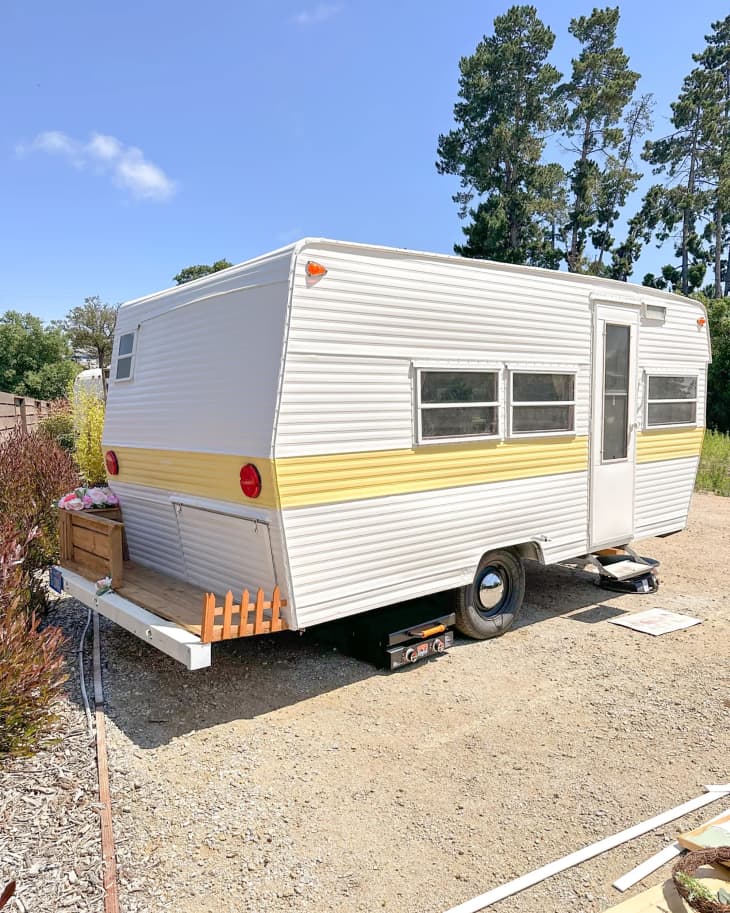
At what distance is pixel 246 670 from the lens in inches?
202

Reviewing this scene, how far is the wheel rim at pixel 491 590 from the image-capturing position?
5.72 metres

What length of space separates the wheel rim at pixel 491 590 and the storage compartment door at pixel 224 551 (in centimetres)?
209

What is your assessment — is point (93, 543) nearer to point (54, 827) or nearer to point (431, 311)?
point (54, 827)

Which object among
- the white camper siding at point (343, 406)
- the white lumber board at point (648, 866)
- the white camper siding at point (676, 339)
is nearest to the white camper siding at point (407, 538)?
the white camper siding at point (343, 406)

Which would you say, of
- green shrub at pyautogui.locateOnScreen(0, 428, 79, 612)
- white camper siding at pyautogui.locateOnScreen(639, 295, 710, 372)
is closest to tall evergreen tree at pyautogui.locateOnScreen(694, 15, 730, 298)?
white camper siding at pyautogui.locateOnScreen(639, 295, 710, 372)

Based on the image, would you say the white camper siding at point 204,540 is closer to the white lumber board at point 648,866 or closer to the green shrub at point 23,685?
the green shrub at point 23,685

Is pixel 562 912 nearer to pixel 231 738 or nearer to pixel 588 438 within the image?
pixel 231 738

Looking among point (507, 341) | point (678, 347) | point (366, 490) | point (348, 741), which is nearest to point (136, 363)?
point (366, 490)

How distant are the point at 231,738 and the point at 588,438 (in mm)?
4082

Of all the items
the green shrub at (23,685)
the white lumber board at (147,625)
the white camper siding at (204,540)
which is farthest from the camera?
the white camper siding at (204,540)

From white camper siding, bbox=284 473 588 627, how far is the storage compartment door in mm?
253

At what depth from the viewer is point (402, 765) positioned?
154 inches

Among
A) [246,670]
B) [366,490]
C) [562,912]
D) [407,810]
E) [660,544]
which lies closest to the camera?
[562,912]

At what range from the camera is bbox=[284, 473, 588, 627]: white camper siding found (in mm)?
4316
